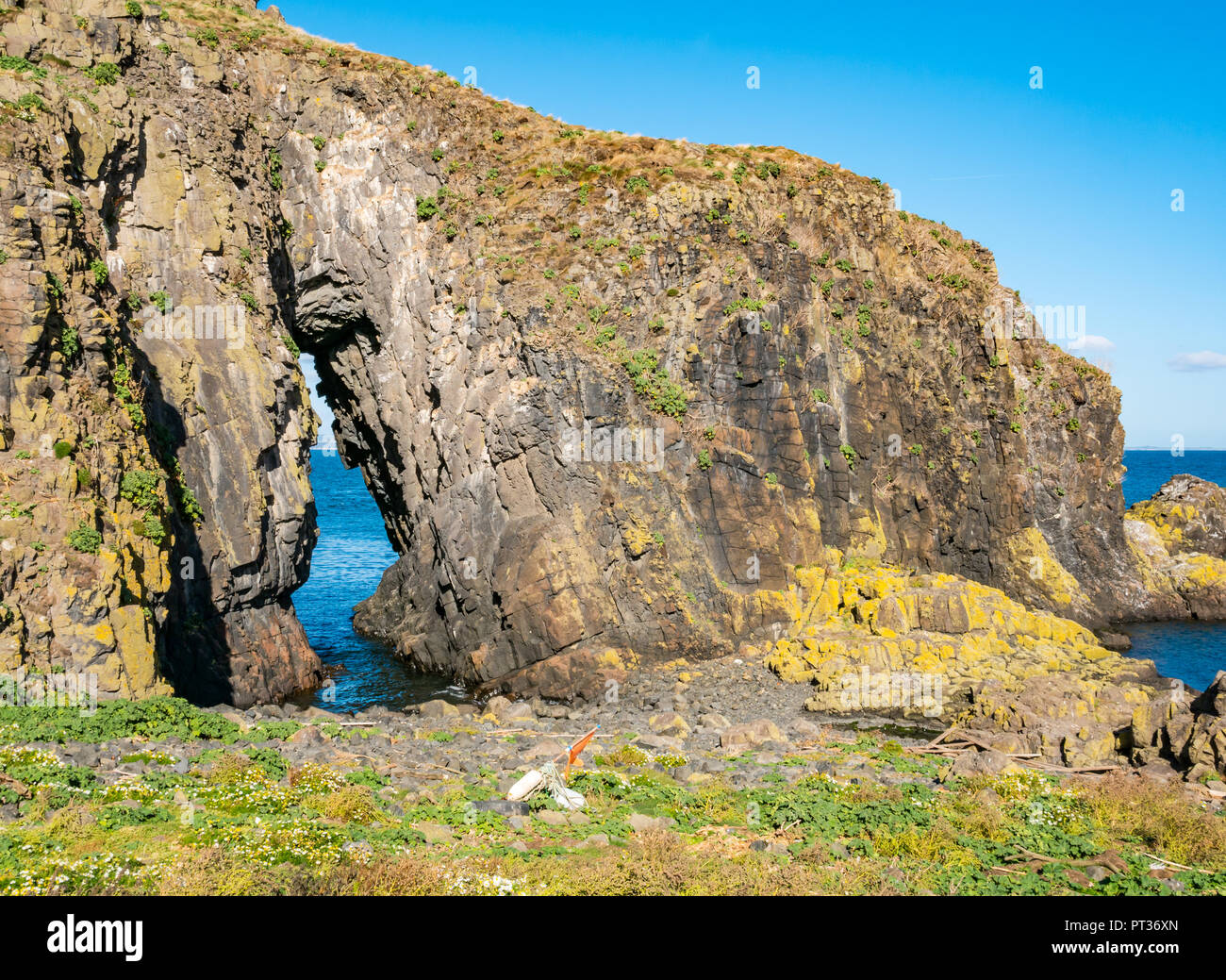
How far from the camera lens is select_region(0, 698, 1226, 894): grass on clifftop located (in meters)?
11.0

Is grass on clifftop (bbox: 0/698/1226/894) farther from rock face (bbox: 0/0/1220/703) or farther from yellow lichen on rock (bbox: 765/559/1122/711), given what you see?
yellow lichen on rock (bbox: 765/559/1122/711)

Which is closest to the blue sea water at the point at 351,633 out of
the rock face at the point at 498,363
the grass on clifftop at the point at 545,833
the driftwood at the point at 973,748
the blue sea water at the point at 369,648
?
the blue sea water at the point at 369,648

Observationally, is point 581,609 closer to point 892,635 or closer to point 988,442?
point 892,635

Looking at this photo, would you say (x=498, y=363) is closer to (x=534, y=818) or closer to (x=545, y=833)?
(x=534, y=818)

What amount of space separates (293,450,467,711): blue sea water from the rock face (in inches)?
50.0

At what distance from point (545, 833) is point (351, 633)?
32.4 metres

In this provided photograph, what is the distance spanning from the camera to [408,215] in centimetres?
3616

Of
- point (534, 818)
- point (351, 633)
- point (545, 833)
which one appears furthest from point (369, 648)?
point (545, 833)

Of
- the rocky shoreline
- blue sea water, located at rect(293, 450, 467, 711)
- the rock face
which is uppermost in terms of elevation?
the rock face

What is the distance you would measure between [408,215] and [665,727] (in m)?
23.5

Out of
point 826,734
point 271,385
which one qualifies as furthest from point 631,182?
point 826,734

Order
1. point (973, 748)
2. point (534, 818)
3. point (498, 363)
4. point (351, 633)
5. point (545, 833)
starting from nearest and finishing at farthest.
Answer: point (545, 833) → point (534, 818) → point (973, 748) → point (498, 363) → point (351, 633)

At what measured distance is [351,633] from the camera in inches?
1730

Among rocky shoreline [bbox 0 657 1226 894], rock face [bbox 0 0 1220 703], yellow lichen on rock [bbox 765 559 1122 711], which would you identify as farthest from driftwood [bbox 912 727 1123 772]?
rock face [bbox 0 0 1220 703]
